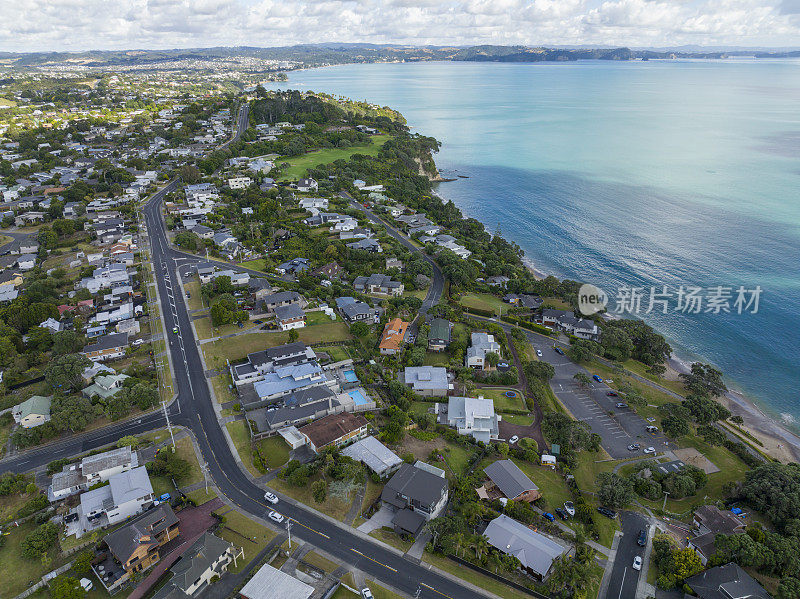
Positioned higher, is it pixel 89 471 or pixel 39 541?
pixel 89 471

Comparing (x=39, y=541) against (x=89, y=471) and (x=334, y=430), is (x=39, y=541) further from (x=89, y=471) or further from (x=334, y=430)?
(x=334, y=430)

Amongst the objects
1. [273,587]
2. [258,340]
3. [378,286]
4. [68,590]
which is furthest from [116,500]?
[378,286]

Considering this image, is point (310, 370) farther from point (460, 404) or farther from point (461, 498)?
point (461, 498)

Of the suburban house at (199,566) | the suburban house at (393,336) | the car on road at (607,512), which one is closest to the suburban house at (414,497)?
the suburban house at (199,566)

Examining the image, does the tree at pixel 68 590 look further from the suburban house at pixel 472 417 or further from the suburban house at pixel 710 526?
the suburban house at pixel 710 526

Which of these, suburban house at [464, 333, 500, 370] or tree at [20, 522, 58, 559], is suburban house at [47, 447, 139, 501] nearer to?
tree at [20, 522, 58, 559]

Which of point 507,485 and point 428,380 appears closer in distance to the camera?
point 507,485
